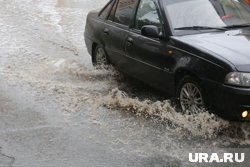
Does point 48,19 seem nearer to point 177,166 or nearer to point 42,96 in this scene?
point 42,96

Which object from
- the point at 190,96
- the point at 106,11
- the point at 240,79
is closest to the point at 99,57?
the point at 106,11

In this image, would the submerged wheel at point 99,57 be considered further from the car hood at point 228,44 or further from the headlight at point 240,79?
the headlight at point 240,79

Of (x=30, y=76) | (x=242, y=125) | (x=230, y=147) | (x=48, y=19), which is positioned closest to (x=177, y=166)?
(x=230, y=147)

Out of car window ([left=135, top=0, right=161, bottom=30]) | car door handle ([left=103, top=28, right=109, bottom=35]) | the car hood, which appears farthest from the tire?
car door handle ([left=103, top=28, right=109, bottom=35])

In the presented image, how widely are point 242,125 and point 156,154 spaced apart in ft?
4.17

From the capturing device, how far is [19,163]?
5.43 meters

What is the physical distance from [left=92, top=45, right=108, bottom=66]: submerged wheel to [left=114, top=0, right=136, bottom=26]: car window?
0.77 m

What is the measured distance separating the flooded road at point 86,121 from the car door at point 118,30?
0.56 m

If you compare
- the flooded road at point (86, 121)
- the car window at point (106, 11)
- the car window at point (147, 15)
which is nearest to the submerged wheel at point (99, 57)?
the flooded road at point (86, 121)

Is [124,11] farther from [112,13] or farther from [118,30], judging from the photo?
[112,13]

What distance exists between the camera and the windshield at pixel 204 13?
685 cm

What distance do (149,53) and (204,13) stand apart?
942mm

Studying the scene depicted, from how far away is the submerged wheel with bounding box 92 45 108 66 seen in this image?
8.82 meters

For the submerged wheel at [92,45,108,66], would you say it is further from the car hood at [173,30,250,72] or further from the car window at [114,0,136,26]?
the car hood at [173,30,250,72]
